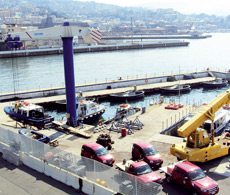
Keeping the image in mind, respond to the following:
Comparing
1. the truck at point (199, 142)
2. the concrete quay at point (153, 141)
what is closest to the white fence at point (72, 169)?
the concrete quay at point (153, 141)

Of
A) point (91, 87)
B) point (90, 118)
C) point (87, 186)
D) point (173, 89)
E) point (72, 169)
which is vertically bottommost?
point (90, 118)

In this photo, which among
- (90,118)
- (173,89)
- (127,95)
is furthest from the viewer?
(173,89)

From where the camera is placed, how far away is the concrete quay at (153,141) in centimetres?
1678

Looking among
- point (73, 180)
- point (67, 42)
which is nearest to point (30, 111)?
point (67, 42)

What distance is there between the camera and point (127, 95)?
47844mm

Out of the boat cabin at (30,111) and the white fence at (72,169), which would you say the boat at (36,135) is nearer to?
the white fence at (72,169)

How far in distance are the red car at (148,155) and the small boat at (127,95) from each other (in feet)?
91.4

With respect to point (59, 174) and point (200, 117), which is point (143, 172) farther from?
point (200, 117)

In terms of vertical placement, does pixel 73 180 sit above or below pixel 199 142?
below

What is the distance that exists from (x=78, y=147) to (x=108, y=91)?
92.4ft

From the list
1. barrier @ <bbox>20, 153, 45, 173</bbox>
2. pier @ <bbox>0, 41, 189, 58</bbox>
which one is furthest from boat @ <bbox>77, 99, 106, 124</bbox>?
pier @ <bbox>0, 41, 189, 58</bbox>

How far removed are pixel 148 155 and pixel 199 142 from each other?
3.01 meters

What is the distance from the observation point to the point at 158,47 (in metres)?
165

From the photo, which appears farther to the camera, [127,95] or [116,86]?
[116,86]
